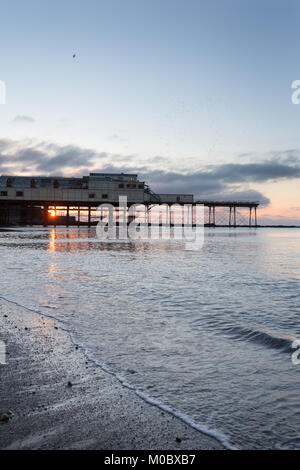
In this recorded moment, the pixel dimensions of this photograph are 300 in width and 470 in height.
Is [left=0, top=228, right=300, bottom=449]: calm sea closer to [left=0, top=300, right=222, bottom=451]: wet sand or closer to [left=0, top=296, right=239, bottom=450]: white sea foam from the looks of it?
[left=0, top=296, right=239, bottom=450]: white sea foam

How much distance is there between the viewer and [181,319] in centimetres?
730

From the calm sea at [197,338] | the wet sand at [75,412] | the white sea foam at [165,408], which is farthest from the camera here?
the calm sea at [197,338]

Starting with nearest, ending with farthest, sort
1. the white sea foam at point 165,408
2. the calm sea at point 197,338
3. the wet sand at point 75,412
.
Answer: the wet sand at point 75,412 → the white sea foam at point 165,408 → the calm sea at point 197,338

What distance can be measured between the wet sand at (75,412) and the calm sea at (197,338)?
220 millimetres

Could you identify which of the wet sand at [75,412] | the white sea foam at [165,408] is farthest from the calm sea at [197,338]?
the wet sand at [75,412]

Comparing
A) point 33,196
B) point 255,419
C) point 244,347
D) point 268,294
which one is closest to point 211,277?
point 268,294

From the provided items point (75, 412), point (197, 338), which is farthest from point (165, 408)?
point (197, 338)

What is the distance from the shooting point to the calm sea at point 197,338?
3.48m

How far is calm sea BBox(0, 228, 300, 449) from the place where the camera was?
137 inches

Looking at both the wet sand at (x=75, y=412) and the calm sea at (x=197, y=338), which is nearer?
the wet sand at (x=75, y=412)

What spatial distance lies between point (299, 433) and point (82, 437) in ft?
5.71

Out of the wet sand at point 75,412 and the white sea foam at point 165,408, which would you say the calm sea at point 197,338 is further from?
the wet sand at point 75,412

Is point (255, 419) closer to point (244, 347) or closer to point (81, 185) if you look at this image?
point (244, 347)
